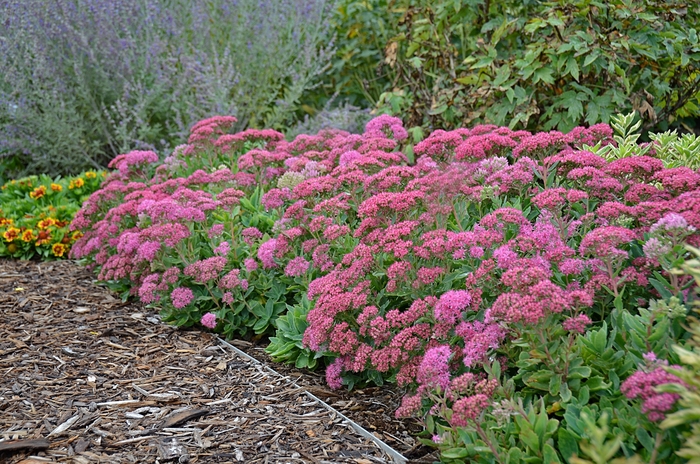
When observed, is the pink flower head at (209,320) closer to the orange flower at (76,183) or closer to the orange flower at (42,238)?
the orange flower at (42,238)

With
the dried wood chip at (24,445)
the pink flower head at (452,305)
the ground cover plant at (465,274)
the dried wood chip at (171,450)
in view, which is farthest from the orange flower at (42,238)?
the pink flower head at (452,305)

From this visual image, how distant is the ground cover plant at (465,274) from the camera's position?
2033 mm

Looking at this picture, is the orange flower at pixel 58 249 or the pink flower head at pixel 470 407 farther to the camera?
the orange flower at pixel 58 249

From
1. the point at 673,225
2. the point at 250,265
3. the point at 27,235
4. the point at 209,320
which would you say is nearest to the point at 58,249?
the point at 27,235

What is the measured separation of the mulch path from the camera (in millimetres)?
2553

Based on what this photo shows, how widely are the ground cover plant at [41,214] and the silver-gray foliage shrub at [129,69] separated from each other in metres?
0.64

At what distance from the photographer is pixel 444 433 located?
2.21 m

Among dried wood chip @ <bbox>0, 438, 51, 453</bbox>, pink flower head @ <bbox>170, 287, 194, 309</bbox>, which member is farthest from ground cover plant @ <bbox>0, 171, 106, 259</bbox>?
dried wood chip @ <bbox>0, 438, 51, 453</bbox>

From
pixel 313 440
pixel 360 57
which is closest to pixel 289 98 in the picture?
pixel 360 57

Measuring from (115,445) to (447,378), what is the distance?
4.27 ft

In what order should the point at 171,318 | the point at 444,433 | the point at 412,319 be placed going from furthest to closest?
the point at 171,318 → the point at 412,319 → the point at 444,433

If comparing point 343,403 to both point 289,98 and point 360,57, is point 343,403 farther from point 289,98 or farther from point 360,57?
point 360,57

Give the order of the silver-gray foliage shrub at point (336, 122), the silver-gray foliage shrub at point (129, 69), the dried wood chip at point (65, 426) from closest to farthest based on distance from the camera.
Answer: the dried wood chip at point (65, 426) → the silver-gray foliage shrub at point (129, 69) → the silver-gray foliage shrub at point (336, 122)

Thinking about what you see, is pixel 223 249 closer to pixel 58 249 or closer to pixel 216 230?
pixel 216 230
